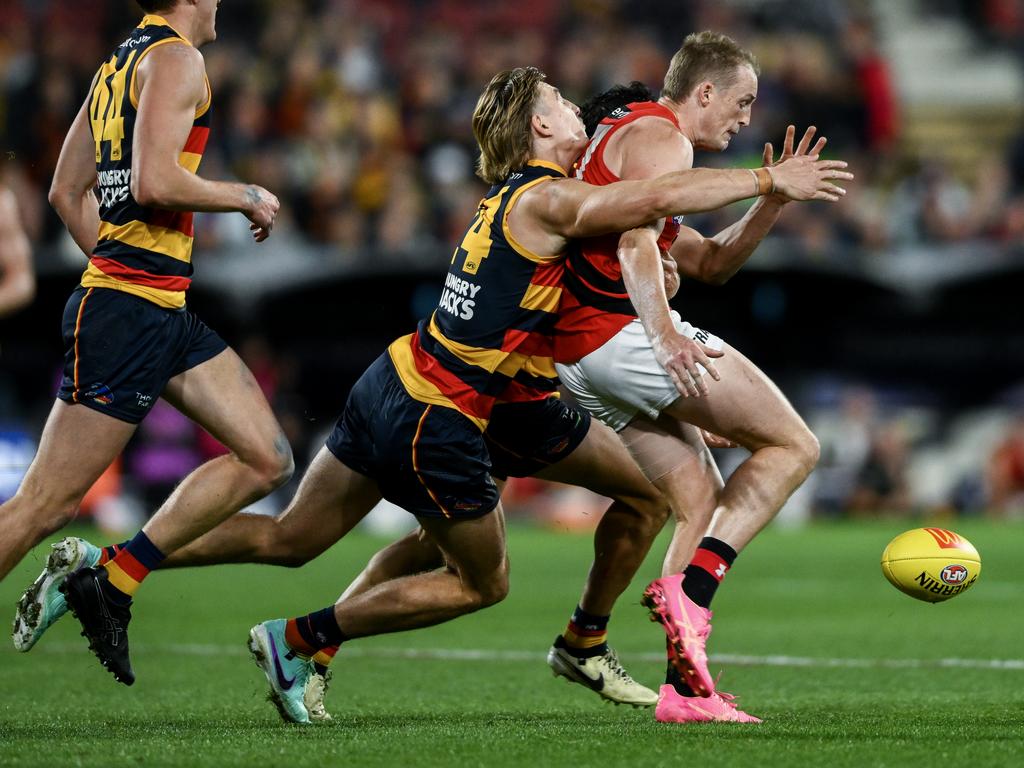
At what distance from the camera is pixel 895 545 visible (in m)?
6.74

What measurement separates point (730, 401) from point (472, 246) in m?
1.14

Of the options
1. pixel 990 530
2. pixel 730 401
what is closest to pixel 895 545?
pixel 730 401

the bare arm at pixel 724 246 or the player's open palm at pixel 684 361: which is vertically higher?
the bare arm at pixel 724 246

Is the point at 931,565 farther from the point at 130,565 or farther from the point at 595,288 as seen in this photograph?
the point at 130,565

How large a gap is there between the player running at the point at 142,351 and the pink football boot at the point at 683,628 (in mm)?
1624

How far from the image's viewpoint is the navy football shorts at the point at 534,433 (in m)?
6.46

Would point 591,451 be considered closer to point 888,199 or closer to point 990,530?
point 990,530

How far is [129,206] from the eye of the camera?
625 cm

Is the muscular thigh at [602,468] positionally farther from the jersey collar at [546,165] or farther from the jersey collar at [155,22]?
the jersey collar at [155,22]

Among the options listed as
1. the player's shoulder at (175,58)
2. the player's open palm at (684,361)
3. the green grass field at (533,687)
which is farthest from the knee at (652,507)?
the player's shoulder at (175,58)

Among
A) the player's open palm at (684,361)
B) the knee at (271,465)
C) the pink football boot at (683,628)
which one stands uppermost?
the player's open palm at (684,361)

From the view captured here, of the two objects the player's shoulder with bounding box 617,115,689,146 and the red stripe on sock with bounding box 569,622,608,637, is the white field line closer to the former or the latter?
the red stripe on sock with bounding box 569,622,608,637

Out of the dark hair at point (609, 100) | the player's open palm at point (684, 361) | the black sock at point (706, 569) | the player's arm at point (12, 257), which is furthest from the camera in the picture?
the player's arm at point (12, 257)

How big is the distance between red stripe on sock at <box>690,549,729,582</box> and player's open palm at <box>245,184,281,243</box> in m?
2.01
